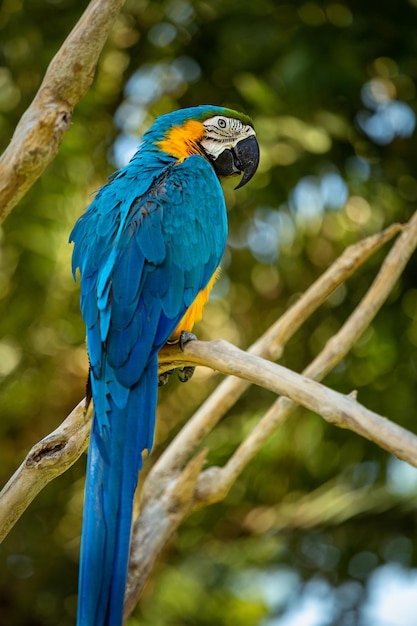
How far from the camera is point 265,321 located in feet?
12.5

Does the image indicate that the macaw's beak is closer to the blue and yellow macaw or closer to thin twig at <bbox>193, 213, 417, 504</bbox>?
the blue and yellow macaw

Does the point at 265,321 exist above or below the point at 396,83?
below

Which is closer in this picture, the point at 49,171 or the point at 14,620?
the point at 14,620

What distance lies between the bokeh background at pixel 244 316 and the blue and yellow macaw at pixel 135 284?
1.22m

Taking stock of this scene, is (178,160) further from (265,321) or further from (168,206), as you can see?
(265,321)

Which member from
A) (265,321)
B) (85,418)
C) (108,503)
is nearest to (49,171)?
(265,321)

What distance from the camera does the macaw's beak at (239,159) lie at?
242 centimetres

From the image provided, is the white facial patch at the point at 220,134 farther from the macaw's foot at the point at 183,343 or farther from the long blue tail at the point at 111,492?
the long blue tail at the point at 111,492

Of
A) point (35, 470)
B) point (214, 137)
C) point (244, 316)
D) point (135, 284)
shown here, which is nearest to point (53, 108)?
point (135, 284)

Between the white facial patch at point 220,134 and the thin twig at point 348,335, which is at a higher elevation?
the white facial patch at point 220,134

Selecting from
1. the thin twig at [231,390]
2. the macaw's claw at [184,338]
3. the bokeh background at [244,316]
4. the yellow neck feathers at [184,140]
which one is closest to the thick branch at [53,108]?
the yellow neck feathers at [184,140]

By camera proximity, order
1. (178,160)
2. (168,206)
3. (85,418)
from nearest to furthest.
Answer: (85,418) → (168,206) → (178,160)

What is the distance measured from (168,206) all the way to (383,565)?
2.24 meters

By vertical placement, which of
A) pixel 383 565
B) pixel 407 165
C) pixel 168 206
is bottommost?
pixel 383 565
